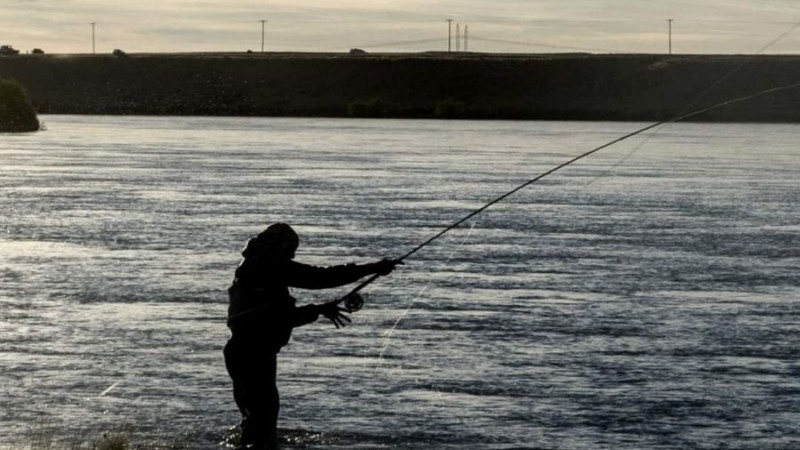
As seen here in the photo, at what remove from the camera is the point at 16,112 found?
75.6 m

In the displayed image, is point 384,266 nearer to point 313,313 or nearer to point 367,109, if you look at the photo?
point 313,313

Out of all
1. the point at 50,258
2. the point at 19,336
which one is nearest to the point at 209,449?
the point at 19,336

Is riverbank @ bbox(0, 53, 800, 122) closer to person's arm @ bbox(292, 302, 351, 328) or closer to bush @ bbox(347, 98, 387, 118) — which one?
bush @ bbox(347, 98, 387, 118)

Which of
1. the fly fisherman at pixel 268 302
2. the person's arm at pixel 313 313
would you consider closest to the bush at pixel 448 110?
the fly fisherman at pixel 268 302

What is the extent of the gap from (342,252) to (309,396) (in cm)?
1007

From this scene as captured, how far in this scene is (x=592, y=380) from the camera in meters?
13.9

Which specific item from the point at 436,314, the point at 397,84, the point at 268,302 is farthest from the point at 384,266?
the point at 397,84

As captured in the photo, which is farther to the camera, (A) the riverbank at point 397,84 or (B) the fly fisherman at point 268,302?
(A) the riverbank at point 397,84

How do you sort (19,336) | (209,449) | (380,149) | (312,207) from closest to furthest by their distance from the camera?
(209,449) < (19,336) < (312,207) < (380,149)

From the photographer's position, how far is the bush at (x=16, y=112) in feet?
242

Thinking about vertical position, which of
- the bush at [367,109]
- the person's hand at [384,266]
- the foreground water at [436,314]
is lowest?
the bush at [367,109]

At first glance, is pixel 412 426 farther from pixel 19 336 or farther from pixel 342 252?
pixel 342 252

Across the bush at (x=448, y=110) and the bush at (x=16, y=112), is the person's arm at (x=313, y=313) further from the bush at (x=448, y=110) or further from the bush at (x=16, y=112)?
the bush at (x=448, y=110)

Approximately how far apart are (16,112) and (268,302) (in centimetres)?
6709
